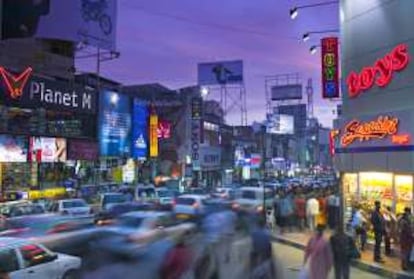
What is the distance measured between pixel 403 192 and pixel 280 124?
301 feet

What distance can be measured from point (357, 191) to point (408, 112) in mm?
5041

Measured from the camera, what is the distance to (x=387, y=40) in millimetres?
24906

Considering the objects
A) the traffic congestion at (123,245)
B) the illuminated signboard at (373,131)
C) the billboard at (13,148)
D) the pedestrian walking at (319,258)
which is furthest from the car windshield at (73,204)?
the pedestrian walking at (319,258)

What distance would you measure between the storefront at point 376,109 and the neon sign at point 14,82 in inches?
681

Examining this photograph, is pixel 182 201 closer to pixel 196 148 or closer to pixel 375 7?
pixel 375 7

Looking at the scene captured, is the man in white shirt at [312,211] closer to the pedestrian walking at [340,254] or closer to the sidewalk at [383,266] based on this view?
the sidewalk at [383,266]

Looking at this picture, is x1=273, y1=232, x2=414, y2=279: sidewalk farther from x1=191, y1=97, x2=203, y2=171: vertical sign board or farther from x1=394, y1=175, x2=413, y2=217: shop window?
x1=191, y1=97, x2=203, y2=171: vertical sign board

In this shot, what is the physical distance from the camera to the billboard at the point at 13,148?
3928 centimetres

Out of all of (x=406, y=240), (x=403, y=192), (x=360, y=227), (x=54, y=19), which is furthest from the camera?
(x=54, y=19)

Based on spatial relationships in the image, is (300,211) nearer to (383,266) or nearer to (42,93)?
(383,266)

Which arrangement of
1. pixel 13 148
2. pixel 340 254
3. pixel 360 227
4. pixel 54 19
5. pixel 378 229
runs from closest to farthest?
pixel 340 254 → pixel 378 229 → pixel 360 227 → pixel 13 148 → pixel 54 19

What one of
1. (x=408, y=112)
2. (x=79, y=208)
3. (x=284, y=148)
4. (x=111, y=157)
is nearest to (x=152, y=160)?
(x=111, y=157)

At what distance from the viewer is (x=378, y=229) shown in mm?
22531

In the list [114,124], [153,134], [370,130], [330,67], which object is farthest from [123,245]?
[153,134]
